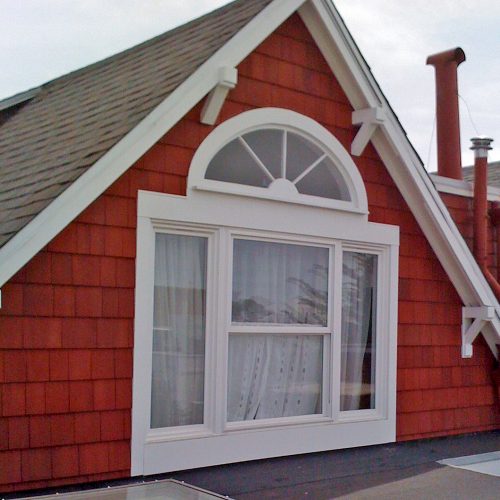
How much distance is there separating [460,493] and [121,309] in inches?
116

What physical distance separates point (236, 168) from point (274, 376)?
183cm

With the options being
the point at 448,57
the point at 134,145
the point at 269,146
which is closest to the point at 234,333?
the point at 269,146

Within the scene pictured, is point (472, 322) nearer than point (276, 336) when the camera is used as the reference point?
No

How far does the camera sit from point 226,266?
275 inches

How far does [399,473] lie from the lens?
7.26 meters

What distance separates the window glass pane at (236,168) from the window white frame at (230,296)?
12 cm

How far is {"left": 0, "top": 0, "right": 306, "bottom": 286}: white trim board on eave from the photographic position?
5.58 m

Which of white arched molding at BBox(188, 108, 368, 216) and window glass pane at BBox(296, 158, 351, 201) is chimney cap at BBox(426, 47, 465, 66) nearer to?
white arched molding at BBox(188, 108, 368, 216)

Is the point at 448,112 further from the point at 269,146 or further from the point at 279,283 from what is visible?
the point at 279,283

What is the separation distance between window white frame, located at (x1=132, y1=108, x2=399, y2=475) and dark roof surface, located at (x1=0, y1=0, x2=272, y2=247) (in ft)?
1.98

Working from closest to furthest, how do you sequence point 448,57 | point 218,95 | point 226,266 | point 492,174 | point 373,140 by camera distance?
point 218,95
point 226,266
point 373,140
point 448,57
point 492,174

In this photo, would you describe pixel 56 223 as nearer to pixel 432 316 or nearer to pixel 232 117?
pixel 232 117

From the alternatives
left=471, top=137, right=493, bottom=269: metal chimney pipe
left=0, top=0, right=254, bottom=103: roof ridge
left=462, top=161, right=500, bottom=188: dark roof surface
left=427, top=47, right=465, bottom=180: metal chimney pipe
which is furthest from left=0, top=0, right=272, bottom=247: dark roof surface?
left=462, top=161, right=500, bottom=188: dark roof surface

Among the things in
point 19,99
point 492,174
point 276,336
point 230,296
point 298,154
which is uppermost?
point 19,99
